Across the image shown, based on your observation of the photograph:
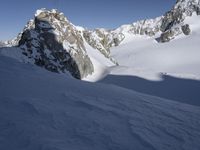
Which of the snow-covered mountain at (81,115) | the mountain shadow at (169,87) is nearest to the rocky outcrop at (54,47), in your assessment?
the mountain shadow at (169,87)

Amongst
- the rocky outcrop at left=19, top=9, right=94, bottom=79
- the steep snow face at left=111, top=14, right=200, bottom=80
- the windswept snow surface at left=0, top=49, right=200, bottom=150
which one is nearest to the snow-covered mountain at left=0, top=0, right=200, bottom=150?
the windswept snow surface at left=0, top=49, right=200, bottom=150

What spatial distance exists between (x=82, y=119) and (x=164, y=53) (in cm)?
12937

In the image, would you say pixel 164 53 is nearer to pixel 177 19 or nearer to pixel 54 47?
pixel 177 19

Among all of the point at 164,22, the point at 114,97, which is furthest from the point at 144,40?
the point at 114,97

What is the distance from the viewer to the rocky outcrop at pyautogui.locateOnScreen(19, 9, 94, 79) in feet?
152

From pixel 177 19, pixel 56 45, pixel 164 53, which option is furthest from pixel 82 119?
pixel 177 19

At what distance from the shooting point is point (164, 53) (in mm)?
132625

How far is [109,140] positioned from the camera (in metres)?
5.50

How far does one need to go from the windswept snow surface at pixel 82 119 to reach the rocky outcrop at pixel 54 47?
3642 cm

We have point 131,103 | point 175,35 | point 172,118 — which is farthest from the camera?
point 175,35

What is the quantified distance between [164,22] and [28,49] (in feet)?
458

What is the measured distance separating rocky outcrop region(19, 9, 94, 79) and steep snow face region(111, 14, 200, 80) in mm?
40564

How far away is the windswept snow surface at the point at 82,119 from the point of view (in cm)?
522

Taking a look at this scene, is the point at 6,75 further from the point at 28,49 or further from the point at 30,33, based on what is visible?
the point at 30,33
